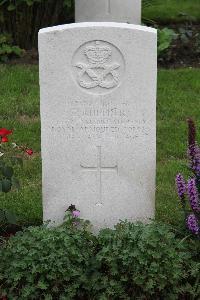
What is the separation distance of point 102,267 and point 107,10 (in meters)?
5.07

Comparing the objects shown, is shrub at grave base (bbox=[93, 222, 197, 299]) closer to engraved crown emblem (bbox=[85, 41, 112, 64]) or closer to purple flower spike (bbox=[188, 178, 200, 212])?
purple flower spike (bbox=[188, 178, 200, 212])

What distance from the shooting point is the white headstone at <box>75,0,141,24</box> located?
9125 millimetres

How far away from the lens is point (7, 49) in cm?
917

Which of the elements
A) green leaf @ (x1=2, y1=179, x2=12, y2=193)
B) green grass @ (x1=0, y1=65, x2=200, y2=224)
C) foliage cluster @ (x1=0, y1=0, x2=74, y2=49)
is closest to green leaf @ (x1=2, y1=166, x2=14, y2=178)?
green leaf @ (x1=2, y1=179, x2=12, y2=193)

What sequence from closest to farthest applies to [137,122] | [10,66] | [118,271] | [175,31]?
[118,271] < [137,122] < [10,66] < [175,31]

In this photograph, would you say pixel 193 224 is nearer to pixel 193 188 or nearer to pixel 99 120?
pixel 193 188

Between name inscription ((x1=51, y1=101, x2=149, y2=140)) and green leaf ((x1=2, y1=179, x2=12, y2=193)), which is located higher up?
name inscription ((x1=51, y1=101, x2=149, y2=140))

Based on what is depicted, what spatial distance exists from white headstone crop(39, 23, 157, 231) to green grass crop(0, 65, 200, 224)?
14.1 inches

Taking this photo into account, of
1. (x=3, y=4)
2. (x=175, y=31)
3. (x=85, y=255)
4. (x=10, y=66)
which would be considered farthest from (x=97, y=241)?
(x=175, y=31)

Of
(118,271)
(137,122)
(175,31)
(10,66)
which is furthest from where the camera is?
(175,31)

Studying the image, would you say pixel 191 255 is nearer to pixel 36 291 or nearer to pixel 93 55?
pixel 36 291

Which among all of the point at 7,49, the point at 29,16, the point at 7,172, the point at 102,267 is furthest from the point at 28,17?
the point at 102,267

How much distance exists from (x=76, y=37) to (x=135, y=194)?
1.04 m

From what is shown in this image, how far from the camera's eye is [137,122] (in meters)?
4.82
